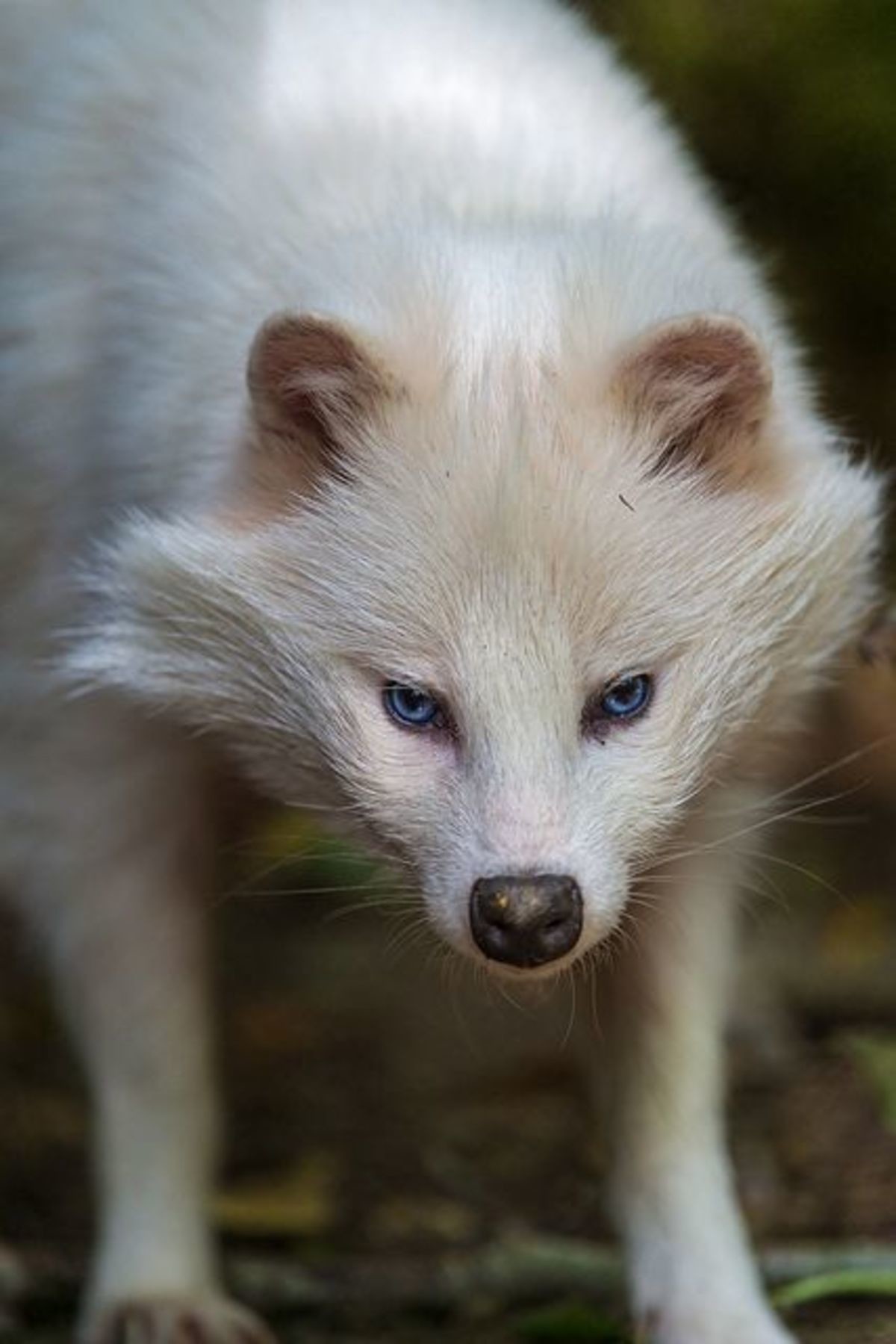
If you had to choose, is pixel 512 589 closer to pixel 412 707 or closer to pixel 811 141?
pixel 412 707

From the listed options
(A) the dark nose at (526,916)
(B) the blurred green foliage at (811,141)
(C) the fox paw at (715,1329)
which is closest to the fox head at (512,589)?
(A) the dark nose at (526,916)

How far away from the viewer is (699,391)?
4406mm

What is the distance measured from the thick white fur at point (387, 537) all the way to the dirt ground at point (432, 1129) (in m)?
0.31

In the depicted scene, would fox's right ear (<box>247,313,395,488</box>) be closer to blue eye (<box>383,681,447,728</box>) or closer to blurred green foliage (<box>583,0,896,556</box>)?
blue eye (<box>383,681,447,728</box>)

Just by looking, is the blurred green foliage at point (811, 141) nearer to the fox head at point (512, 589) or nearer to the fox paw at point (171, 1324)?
the fox head at point (512, 589)

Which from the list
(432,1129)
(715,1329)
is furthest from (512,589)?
(432,1129)

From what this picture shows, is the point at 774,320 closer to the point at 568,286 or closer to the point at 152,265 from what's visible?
the point at 568,286

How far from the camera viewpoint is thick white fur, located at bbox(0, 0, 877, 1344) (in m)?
4.26

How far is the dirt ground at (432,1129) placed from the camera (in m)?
5.68

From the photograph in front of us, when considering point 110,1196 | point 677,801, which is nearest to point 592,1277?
point 110,1196

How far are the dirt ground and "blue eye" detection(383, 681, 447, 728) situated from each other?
0.90 m

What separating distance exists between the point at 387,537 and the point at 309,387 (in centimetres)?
28

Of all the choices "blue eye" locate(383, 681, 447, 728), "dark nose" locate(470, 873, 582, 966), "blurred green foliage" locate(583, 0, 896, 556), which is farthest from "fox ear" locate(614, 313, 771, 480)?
"blurred green foliage" locate(583, 0, 896, 556)

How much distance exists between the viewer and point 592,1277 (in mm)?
5664
